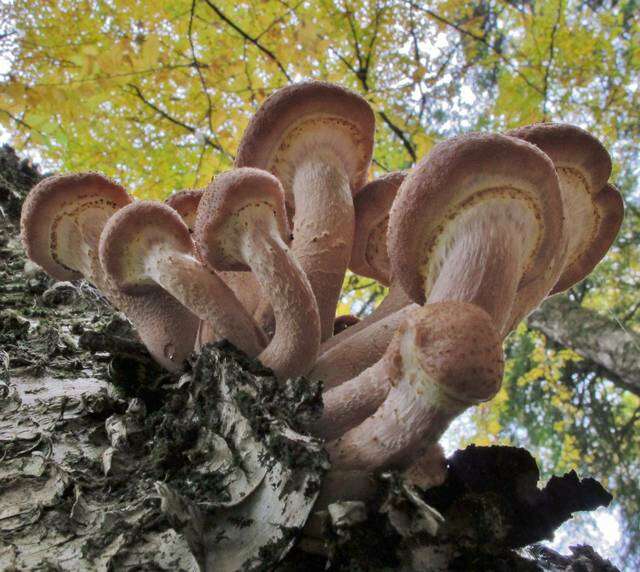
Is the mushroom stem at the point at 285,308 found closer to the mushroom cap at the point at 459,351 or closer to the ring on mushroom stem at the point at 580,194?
the mushroom cap at the point at 459,351

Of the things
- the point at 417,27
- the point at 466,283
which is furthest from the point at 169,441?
the point at 417,27

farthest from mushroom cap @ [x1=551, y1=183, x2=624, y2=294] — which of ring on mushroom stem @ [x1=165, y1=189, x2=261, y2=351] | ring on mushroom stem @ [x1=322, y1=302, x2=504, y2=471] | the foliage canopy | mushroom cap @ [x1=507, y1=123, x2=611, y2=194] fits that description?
the foliage canopy

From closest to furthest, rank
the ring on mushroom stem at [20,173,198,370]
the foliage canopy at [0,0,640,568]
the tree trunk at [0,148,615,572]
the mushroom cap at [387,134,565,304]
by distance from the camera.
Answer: the tree trunk at [0,148,615,572] → the mushroom cap at [387,134,565,304] → the ring on mushroom stem at [20,173,198,370] → the foliage canopy at [0,0,640,568]

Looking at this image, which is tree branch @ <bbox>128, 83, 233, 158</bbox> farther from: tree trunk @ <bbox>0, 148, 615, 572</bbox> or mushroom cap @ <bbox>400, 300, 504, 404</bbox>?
mushroom cap @ <bbox>400, 300, 504, 404</bbox>

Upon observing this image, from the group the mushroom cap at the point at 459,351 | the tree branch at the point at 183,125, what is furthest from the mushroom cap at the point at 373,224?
the tree branch at the point at 183,125

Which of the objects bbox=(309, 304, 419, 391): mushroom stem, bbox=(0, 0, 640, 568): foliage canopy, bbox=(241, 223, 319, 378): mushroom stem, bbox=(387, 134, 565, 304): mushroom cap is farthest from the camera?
bbox=(0, 0, 640, 568): foliage canopy

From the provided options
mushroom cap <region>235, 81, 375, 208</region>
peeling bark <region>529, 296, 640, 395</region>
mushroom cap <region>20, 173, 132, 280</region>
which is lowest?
mushroom cap <region>20, 173, 132, 280</region>

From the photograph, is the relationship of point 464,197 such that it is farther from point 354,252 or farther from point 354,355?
point 354,252

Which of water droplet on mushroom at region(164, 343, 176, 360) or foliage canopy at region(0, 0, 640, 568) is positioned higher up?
foliage canopy at region(0, 0, 640, 568)
